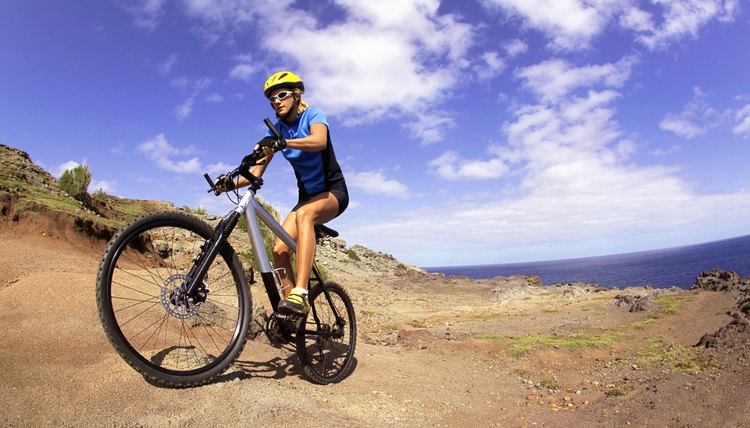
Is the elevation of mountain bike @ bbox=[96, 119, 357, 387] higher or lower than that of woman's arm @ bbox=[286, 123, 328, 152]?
Result: lower

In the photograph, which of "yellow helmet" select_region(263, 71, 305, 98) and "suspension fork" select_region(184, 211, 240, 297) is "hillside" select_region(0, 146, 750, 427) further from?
"yellow helmet" select_region(263, 71, 305, 98)

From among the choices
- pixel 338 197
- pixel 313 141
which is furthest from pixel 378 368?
pixel 313 141

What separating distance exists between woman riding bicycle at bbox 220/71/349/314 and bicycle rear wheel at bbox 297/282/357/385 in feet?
2.02

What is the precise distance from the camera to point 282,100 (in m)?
4.76

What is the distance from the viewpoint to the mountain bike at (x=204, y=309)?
3.42 m

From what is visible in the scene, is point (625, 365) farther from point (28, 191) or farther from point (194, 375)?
point (28, 191)

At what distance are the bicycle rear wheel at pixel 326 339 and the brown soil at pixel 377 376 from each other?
178 millimetres

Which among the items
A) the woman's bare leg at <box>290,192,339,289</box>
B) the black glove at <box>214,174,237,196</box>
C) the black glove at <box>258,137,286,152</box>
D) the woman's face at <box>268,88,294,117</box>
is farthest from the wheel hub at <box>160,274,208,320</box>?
the woman's face at <box>268,88,294,117</box>

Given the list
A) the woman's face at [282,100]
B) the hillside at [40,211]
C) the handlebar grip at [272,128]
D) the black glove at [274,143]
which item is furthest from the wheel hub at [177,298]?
the hillside at [40,211]

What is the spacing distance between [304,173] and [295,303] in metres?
1.60

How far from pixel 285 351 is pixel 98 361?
2579 millimetres

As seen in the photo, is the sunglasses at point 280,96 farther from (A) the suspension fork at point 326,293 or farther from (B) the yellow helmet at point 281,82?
(A) the suspension fork at point 326,293

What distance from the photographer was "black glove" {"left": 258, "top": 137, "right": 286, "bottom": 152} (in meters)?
4.07

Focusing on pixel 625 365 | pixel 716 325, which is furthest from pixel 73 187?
pixel 716 325
